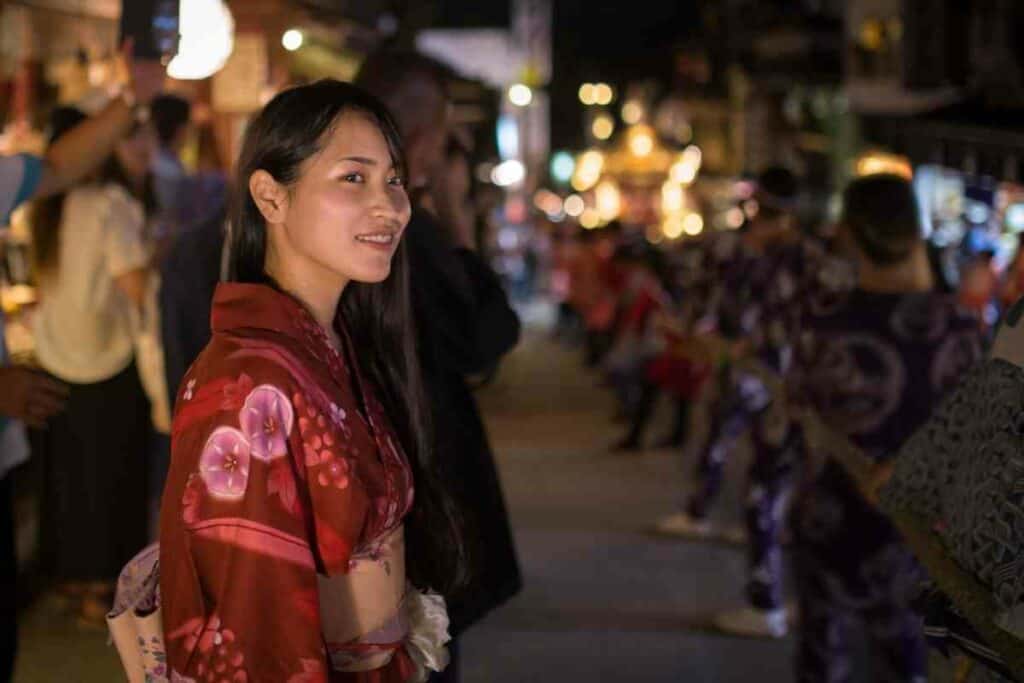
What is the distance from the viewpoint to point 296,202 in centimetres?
272

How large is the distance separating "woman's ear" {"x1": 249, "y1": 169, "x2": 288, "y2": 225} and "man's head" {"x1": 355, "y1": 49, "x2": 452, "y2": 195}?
1.26 meters

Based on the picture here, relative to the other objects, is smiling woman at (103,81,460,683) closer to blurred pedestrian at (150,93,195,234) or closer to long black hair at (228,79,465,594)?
long black hair at (228,79,465,594)

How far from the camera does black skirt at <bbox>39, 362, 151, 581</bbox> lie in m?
6.80

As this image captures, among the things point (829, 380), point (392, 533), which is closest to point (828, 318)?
point (829, 380)

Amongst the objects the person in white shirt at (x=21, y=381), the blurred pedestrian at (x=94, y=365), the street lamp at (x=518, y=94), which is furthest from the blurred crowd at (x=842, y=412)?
the street lamp at (x=518, y=94)

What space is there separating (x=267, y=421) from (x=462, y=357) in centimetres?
142

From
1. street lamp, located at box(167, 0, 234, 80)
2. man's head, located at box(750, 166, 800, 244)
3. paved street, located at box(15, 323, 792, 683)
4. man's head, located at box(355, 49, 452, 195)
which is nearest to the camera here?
man's head, located at box(355, 49, 452, 195)

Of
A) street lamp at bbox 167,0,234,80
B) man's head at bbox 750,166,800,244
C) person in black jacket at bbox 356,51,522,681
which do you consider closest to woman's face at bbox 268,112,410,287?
person in black jacket at bbox 356,51,522,681

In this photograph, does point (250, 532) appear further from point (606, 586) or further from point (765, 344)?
point (606, 586)

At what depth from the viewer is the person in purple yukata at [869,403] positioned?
505 centimetres

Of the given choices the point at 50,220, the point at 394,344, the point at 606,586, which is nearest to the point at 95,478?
Answer: the point at 50,220

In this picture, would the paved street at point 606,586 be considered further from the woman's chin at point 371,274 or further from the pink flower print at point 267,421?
the pink flower print at point 267,421

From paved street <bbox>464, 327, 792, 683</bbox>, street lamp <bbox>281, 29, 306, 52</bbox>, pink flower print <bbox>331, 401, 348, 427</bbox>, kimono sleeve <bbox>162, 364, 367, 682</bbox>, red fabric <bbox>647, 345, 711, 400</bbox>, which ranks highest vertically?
A: street lamp <bbox>281, 29, 306, 52</bbox>

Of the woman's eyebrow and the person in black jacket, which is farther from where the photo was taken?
the person in black jacket
